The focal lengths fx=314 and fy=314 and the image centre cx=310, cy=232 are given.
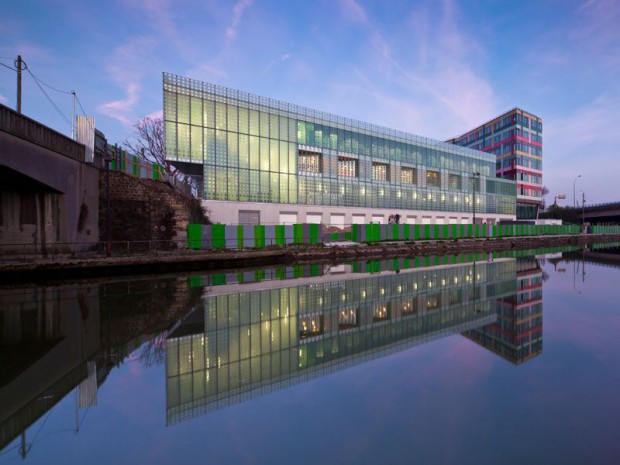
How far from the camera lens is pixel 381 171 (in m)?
56.9

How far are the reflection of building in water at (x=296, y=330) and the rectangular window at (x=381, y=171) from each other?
4180cm

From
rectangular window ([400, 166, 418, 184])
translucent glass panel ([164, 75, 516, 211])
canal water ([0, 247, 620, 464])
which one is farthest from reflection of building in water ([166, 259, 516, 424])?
rectangular window ([400, 166, 418, 184])

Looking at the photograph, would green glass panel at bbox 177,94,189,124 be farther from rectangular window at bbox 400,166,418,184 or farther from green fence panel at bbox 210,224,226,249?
rectangular window at bbox 400,166,418,184

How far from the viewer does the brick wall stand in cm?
2534

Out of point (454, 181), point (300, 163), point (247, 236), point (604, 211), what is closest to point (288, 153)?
point (300, 163)

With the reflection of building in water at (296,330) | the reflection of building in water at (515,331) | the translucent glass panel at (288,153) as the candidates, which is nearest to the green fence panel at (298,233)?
the translucent glass panel at (288,153)

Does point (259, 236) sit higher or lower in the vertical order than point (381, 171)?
lower

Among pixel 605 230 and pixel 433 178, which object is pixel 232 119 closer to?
pixel 433 178

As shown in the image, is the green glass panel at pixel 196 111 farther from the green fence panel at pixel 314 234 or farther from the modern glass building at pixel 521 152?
the modern glass building at pixel 521 152

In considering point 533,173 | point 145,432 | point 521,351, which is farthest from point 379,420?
point 533,173

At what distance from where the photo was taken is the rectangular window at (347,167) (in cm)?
5223

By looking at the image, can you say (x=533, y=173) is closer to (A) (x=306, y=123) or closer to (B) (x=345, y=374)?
(A) (x=306, y=123)

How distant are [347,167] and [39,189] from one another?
136 feet

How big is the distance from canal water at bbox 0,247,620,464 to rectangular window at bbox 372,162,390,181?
150ft
